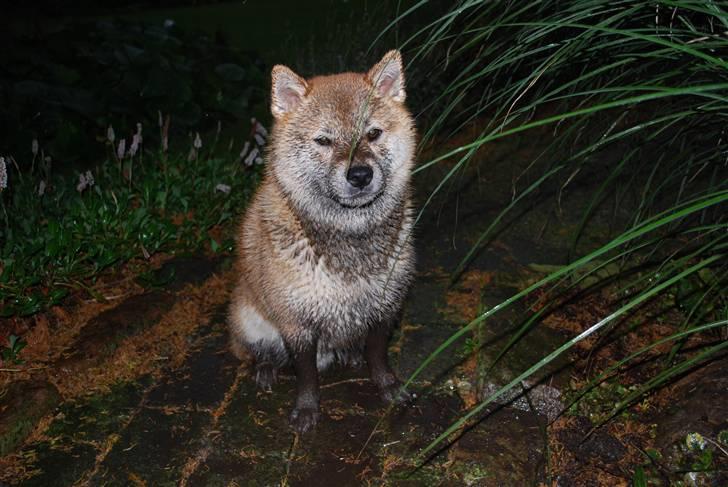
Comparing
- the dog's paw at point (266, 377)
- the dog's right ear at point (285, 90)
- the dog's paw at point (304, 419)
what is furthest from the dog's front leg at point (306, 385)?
the dog's right ear at point (285, 90)

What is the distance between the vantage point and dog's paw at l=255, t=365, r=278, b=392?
3471 mm

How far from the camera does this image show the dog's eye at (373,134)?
307 centimetres

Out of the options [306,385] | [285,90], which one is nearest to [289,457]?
[306,385]

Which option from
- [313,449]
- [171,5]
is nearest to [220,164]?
[313,449]

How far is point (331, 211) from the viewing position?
3100 millimetres

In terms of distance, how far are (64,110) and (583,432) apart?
17.1 feet

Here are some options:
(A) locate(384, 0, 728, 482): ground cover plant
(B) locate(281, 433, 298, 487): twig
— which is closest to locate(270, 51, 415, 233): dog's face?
(A) locate(384, 0, 728, 482): ground cover plant

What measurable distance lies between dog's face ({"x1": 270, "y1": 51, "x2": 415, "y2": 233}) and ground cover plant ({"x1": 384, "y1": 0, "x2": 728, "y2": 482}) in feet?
0.81

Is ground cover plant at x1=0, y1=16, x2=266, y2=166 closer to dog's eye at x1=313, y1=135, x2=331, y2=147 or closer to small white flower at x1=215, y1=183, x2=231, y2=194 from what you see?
small white flower at x1=215, y1=183, x2=231, y2=194

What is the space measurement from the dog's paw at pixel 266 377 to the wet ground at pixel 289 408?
0.05 m

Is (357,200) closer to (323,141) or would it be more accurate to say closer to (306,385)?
(323,141)

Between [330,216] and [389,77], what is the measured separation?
2.27 ft

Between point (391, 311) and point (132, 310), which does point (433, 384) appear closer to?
point (391, 311)

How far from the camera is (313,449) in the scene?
3004 millimetres
